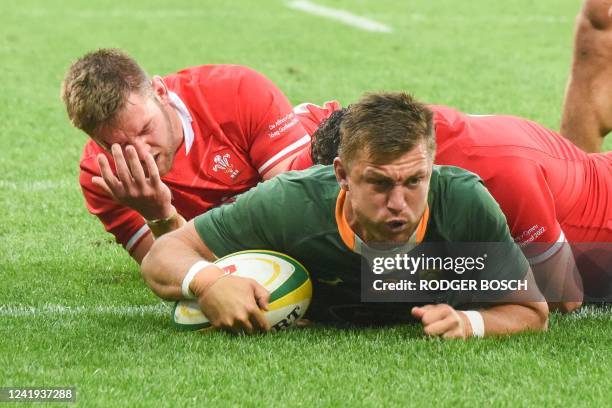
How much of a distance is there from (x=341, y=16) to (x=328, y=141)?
12540mm

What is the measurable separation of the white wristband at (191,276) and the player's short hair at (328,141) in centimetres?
72

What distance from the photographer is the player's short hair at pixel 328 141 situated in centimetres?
544

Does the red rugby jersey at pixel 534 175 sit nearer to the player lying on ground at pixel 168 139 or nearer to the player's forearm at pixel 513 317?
the player's forearm at pixel 513 317

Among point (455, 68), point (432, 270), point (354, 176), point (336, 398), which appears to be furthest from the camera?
point (455, 68)

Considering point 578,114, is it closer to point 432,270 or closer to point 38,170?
point 432,270

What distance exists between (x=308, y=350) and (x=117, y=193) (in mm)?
1227

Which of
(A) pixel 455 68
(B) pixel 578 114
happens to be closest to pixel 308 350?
(B) pixel 578 114

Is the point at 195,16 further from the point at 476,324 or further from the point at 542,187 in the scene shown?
the point at 476,324

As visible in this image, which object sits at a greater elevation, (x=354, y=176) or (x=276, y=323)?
(x=354, y=176)

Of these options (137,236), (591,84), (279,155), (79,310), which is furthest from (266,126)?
(591,84)

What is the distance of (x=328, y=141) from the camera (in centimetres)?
548

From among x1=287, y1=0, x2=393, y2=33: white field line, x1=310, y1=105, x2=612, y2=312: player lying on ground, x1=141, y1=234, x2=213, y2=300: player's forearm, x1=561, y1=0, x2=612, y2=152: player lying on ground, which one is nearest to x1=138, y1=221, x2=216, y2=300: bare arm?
x1=141, y1=234, x2=213, y2=300: player's forearm

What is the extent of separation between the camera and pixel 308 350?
16.1ft

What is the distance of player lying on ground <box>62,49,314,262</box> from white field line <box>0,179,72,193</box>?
2.03m
